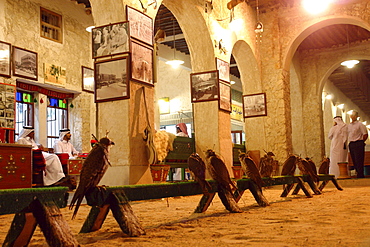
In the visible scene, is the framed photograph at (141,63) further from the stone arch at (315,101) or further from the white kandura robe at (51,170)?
the stone arch at (315,101)

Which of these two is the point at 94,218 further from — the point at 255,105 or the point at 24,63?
the point at 255,105

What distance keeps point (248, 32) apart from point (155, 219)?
9.03m

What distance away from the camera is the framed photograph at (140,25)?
21.3 ft

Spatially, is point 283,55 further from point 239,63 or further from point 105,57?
point 105,57

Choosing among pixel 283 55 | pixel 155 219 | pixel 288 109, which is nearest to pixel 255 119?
pixel 288 109

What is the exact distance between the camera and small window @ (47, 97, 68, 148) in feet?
40.3

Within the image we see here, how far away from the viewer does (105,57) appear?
6.50 m

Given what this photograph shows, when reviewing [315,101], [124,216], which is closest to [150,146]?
[124,216]

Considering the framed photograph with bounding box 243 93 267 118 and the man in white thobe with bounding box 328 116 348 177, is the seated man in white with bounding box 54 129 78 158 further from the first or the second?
the man in white thobe with bounding box 328 116 348 177

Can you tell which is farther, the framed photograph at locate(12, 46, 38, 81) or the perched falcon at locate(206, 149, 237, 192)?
the framed photograph at locate(12, 46, 38, 81)

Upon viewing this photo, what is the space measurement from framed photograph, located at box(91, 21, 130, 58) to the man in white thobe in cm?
819

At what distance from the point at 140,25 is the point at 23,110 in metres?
5.98

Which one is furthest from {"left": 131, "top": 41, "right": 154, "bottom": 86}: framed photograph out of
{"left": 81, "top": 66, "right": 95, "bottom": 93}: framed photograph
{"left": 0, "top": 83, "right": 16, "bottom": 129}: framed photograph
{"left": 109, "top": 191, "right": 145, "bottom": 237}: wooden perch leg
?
{"left": 81, "top": 66, "right": 95, "bottom": 93}: framed photograph

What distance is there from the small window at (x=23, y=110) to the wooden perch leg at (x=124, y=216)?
8.82 m
